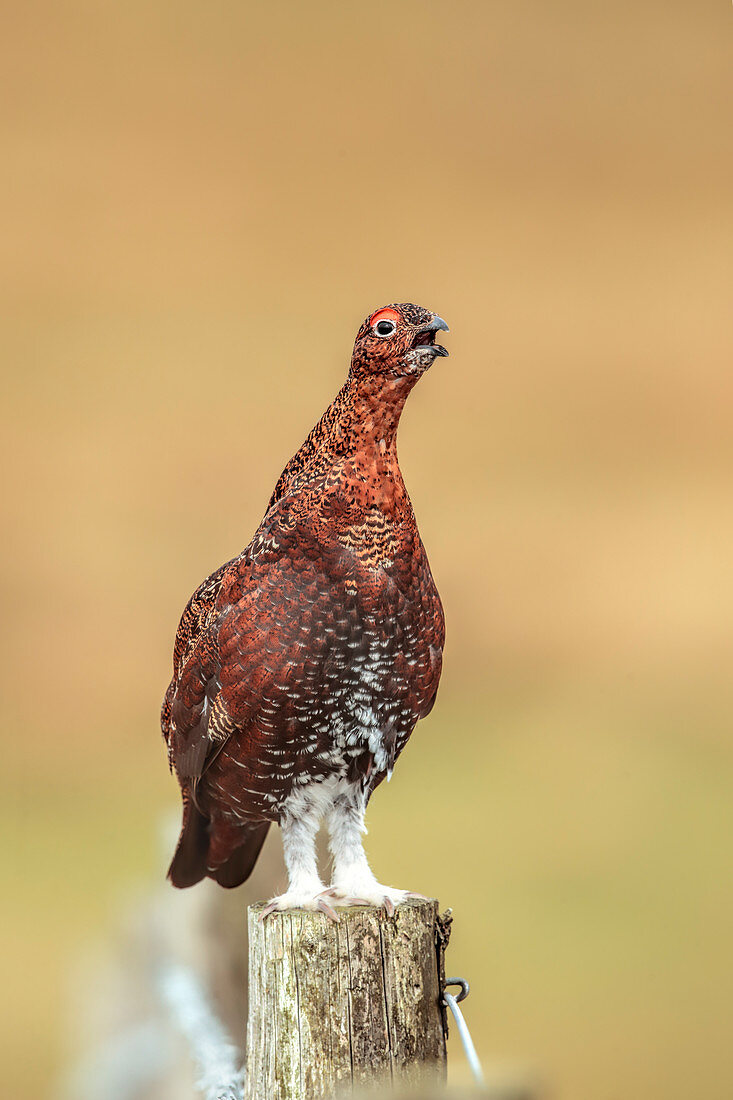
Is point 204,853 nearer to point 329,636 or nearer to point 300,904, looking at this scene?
point 300,904

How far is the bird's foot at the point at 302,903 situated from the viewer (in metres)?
2.09

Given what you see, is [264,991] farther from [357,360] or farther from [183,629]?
[357,360]

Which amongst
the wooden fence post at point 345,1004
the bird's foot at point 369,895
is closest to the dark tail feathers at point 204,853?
the bird's foot at point 369,895

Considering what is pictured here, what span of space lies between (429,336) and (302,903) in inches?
44.4

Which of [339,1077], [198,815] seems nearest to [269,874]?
[198,815]

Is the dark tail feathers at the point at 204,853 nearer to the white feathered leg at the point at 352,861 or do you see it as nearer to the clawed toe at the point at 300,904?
the white feathered leg at the point at 352,861

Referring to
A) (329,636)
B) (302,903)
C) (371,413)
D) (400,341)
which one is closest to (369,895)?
(302,903)

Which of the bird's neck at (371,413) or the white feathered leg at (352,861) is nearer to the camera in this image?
the bird's neck at (371,413)

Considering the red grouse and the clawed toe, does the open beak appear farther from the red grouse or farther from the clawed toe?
the clawed toe

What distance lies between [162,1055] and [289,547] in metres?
1.65

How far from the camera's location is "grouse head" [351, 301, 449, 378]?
203 cm

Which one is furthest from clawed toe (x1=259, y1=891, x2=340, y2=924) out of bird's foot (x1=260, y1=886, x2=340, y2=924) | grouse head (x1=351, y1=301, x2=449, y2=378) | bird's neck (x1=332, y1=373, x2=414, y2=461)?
grouse head (x1=351, y1=301, x2=449, y2=378)

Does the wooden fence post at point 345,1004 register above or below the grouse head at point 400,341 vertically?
below

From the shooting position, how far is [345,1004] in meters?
1.95
